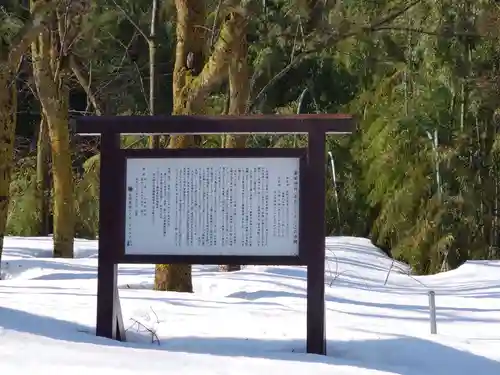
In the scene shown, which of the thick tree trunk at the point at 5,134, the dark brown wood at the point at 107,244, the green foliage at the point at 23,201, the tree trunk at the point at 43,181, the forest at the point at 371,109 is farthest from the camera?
the green foliage at the point at 23,201

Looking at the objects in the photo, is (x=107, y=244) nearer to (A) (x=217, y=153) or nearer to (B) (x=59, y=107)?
(A) (x=217, y=153)

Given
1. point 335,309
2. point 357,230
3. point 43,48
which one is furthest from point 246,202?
point 357,230

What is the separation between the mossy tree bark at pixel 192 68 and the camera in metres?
7.10

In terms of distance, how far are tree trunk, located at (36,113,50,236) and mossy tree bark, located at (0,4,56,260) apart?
412 inches

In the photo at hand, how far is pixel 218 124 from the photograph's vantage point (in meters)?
4.78

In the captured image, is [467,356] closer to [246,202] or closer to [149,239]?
[246,202]

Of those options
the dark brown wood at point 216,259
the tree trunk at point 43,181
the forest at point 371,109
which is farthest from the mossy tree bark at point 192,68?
the tree trunk at point 43,181

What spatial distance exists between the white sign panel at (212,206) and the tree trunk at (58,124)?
6.80 meters

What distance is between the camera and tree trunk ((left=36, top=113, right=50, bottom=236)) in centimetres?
1641

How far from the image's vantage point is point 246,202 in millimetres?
4820

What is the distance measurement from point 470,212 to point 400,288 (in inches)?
316

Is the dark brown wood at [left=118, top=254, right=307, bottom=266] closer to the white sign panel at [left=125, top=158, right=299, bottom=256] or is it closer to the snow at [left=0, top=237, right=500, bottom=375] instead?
the white sign panel at [left=125, top=158, right=299, bottom=256]

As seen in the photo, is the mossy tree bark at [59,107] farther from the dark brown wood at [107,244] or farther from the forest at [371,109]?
the dark brown wood at [107,244]

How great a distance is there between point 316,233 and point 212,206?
22.7 inches
